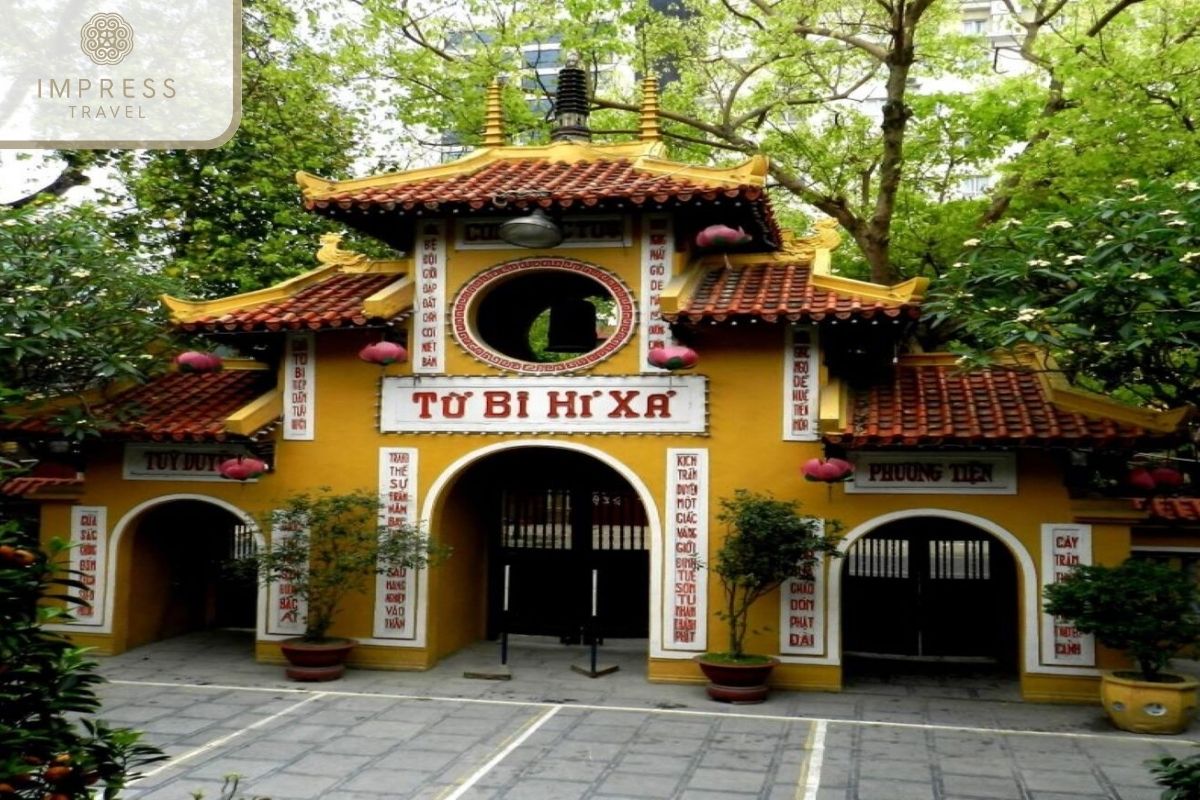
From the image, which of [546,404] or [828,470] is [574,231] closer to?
[546,404]

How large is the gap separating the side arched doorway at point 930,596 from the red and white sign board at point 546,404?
10.7 feet

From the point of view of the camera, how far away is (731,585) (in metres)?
11.2

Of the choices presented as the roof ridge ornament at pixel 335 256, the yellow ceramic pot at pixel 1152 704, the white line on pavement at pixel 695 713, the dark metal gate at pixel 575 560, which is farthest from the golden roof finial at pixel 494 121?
the yellow ceramic pot at pixel 1152 704

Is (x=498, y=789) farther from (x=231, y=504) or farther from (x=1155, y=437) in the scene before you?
(x=1155, y=437)

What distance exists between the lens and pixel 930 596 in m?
13.1

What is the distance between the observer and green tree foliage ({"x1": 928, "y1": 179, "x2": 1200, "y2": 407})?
25.5ft

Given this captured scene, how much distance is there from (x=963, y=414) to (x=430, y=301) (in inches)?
240

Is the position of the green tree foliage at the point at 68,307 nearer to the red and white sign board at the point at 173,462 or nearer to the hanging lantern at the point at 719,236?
the red and white sign board at the point at 173,462

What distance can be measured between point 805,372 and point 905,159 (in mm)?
9327

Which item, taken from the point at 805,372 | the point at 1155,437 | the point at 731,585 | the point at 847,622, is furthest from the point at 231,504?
the point at 1155,437

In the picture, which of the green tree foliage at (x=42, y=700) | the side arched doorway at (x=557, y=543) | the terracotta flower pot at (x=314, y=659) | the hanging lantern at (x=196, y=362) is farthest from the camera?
the side arched doorway at (x=557, y=543)

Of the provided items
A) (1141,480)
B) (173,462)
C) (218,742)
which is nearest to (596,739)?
(218,742)

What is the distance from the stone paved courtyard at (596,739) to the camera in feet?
25.9

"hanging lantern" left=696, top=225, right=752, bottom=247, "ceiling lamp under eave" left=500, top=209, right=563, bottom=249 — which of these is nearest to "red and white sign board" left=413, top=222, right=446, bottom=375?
"ceiling lamp under eave" left=500, top=209, right=563, bottom=249
